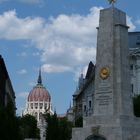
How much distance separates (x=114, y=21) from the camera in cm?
4441

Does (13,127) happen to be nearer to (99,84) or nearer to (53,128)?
(53,128)

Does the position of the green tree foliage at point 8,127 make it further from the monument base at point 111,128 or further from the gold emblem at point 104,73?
the gold emblem at point 104,73

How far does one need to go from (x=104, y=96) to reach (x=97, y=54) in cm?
384

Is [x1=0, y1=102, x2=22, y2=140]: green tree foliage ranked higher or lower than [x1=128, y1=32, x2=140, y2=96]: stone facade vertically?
lower

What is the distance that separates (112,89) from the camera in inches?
1681

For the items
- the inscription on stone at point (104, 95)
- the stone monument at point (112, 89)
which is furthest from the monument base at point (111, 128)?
the inscription on stone at point (104, 95)

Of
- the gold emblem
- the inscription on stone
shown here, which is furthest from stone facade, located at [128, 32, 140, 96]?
the inscription on stone

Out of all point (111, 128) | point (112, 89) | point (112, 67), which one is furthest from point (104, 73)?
point (111, 128)

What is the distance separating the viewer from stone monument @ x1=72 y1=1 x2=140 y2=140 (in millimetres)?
41750

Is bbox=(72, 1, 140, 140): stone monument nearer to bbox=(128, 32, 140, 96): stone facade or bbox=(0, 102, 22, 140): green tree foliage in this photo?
bbox=(0, 102, 22, 140): green tree foliage

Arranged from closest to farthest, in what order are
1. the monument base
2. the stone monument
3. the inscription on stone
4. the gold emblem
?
1. the monument base
2. the stone monument
3. the inscription on stone
4. the gold emblem

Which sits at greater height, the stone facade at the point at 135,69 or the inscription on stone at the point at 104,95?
the stone facade at the point at 135,69

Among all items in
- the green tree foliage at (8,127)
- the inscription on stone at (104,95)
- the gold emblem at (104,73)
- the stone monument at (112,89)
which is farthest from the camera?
the green tree foliage at (8,127)

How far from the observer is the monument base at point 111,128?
41156mm
